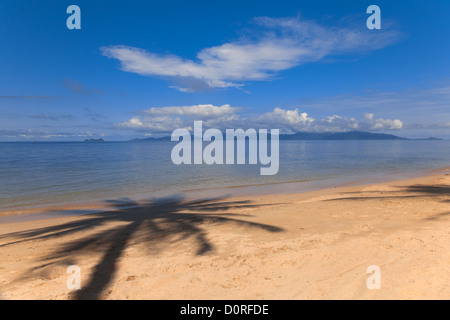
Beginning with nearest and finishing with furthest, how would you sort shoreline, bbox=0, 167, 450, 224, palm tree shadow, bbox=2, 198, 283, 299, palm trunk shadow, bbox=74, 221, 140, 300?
1. palm trunk shadow, bbox=74, 221, 140, 300
2. palm tree shadow, bbox=2, 198, 283, 299
3. shoreline, bbox=0, 167, 450, 224

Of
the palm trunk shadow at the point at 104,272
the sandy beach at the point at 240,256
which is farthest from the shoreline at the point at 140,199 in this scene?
the palm trunk shadow at the point at 104,272

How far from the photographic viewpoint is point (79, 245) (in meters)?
7.60

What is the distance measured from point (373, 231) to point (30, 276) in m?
9.02

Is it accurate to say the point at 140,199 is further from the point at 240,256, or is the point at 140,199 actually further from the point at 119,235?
the point at 240,256

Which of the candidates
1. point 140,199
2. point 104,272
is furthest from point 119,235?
point 140,199

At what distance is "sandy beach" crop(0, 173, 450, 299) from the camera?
4820 millimetres

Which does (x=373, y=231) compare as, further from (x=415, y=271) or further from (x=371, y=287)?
(x=371, y=287)

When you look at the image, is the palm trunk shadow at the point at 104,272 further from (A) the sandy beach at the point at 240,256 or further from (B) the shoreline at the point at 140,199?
(B) the shoreline at the point at 140,199

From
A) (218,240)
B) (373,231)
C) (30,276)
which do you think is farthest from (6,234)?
(373,231)

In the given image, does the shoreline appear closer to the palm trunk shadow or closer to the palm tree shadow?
the palm tree shadow

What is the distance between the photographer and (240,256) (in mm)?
6355

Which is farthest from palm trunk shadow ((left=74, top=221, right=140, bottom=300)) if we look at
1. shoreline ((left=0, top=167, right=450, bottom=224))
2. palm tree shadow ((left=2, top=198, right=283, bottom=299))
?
shoreline ((left=0, top=167, right=450, bottom=224))
